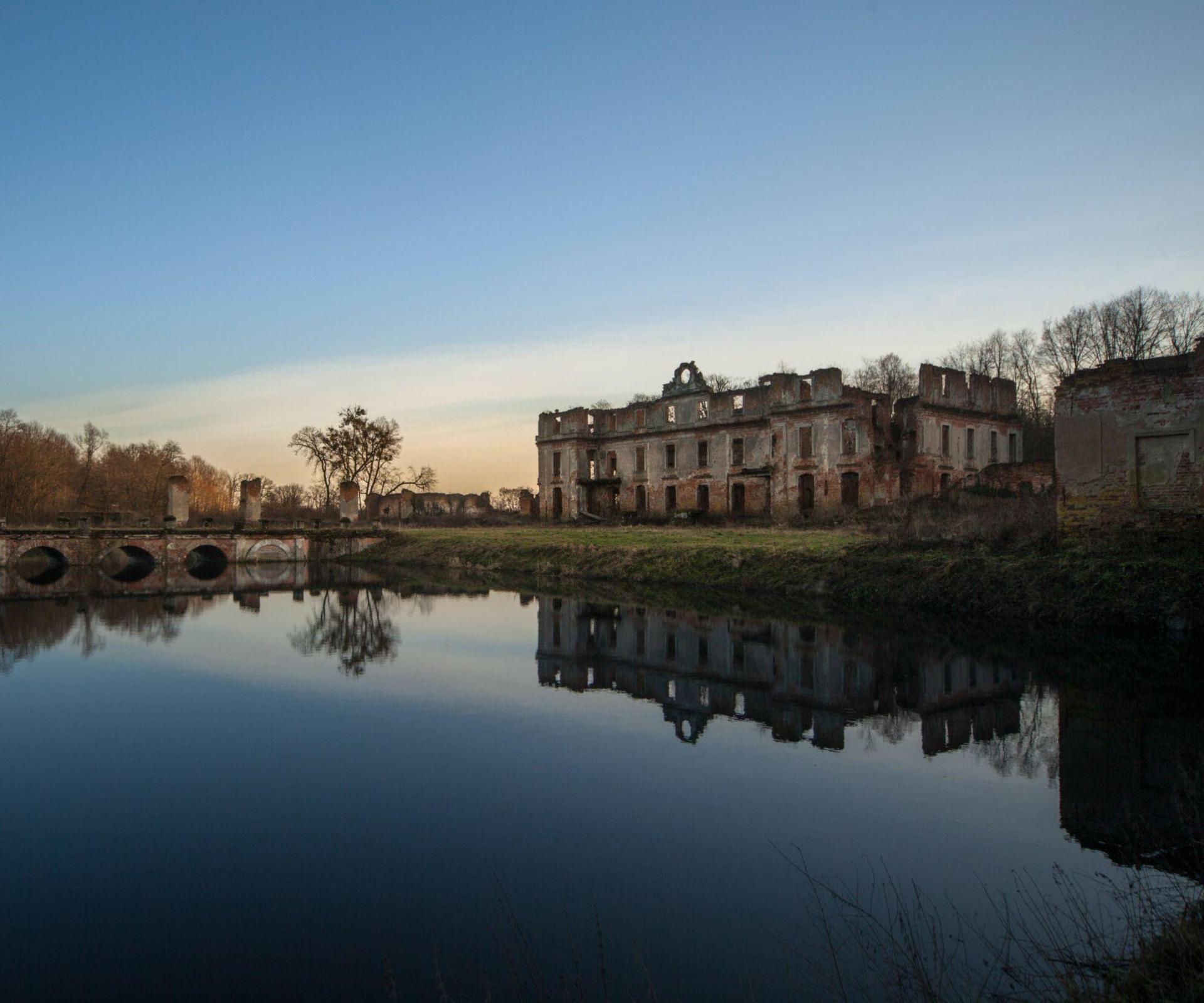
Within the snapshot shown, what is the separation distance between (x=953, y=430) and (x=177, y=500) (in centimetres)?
3225

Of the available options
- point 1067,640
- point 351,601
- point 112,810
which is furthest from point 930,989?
point 351,601

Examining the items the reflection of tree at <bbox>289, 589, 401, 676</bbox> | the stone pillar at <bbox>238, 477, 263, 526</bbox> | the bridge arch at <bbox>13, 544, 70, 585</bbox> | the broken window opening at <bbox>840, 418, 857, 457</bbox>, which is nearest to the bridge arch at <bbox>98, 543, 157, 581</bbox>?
the bridge arch at <bbox>13, 544, 70, 585</bbox>

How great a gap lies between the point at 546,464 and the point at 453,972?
140ft

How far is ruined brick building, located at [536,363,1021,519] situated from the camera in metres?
33.4

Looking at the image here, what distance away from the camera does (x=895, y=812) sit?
559cm

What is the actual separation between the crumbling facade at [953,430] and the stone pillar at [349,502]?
84.7 ft

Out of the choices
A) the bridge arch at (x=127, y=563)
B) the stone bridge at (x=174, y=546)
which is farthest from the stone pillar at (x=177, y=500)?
the bridge arch at (x=127, y=563)

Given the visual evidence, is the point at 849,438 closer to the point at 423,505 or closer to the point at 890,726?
the point at 890,726

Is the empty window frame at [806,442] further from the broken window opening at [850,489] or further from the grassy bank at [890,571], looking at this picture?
the grassy bank at [890,571]

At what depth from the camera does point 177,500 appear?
33594 mm

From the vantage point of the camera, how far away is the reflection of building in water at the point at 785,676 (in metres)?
8.16

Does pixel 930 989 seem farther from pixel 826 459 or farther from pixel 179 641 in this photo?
pixel 826 459

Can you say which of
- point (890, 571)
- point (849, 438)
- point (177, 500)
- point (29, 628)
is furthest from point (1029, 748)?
point (177, 500)

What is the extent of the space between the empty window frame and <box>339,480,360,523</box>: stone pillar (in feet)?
71.8
